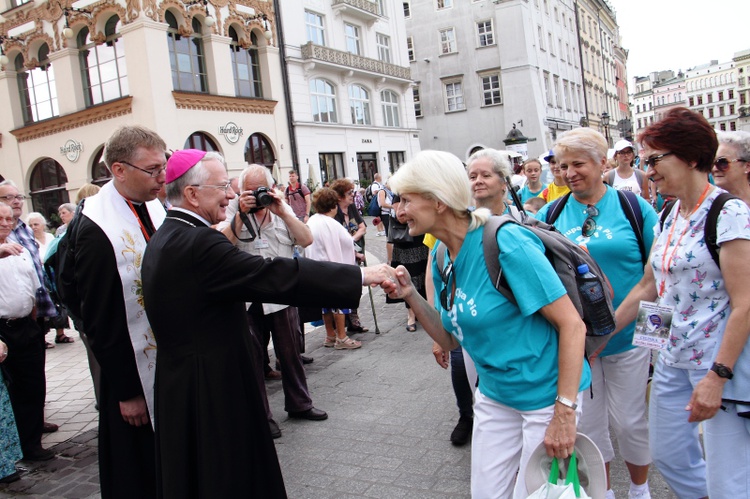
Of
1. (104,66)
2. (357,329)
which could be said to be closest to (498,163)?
(357,329)

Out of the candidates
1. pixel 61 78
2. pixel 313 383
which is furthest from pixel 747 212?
pixel 61 78

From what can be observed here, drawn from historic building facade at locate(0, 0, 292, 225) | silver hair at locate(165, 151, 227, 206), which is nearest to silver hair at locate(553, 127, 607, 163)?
silver hair at locate(165, 151, 227, 206)

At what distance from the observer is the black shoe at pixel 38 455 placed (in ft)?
15.3

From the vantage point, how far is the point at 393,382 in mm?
5734

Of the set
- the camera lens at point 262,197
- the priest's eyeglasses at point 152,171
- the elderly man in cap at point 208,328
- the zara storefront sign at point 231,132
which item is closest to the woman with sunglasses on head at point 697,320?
the elderly man in cap at point 208,328

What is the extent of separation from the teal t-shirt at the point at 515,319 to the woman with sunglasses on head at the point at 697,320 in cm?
51

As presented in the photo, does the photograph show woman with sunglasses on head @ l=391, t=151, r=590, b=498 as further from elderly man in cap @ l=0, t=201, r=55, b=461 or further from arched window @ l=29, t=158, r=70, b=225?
arched window @ l=29, t=158, r=70, b=225

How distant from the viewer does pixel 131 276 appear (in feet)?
9.68

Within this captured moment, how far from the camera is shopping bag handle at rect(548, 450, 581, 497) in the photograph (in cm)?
211

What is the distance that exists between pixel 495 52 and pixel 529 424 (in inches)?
1531

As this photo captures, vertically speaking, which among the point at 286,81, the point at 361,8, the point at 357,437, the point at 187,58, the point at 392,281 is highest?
the point at 361,8

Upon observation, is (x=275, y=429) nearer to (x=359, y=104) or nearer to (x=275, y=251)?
(x=275, y=251)

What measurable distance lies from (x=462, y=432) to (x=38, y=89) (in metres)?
24.1

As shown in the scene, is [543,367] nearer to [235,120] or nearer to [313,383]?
[313,383]
